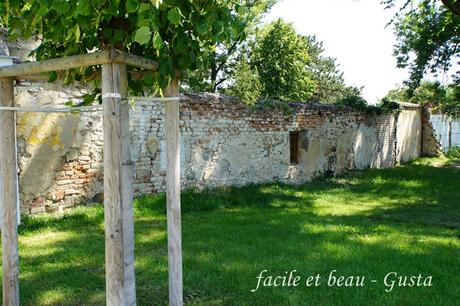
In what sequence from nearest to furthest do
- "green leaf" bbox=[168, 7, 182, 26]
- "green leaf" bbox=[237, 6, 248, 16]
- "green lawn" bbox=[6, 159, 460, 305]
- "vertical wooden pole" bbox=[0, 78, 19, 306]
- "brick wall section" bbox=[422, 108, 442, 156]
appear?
"green leaf" bbox=[168, 7, 182, 26]
"green leaf" bbox=[237, 6, 248, 16]
"vertical wooden pole" bbox=[0, 78, 19, 306]
"green lawn" bbox=[6, 159, 460, 305]
"brick wall section" bbox=[422, 108, 442, 156]

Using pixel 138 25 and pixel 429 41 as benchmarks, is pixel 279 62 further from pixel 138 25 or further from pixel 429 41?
pixel 138 25

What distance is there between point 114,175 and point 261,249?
3120 mm

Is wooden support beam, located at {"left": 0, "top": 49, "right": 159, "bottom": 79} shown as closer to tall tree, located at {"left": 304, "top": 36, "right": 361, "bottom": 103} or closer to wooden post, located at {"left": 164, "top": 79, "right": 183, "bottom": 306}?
wooden post, located at {"left": 164, "top": 79, "right": 183, "bottom": 306}

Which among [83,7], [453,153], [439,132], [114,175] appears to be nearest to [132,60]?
[83,7]

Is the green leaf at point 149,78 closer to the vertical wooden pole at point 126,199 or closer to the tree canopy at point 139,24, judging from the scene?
the tree canopy at point 139,24

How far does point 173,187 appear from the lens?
303cm

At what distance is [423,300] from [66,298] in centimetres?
310

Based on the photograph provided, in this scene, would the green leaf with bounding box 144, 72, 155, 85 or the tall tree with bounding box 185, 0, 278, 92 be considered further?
the tall tree with bounding box 185, 0, 278, 92

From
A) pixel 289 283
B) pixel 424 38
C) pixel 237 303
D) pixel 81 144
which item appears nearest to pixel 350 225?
pixel 289 283

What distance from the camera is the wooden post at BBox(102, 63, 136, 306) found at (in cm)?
245

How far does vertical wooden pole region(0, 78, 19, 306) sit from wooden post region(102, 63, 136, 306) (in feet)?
3.46

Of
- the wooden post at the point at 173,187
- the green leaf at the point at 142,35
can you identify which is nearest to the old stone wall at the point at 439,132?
the wooden post at the point at 173,187

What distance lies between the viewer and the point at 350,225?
21.5 ft

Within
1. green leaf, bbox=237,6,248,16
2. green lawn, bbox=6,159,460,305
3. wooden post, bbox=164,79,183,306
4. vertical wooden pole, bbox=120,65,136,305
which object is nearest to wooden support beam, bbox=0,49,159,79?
vertical wooden pole, bbox=120,65,136,305
